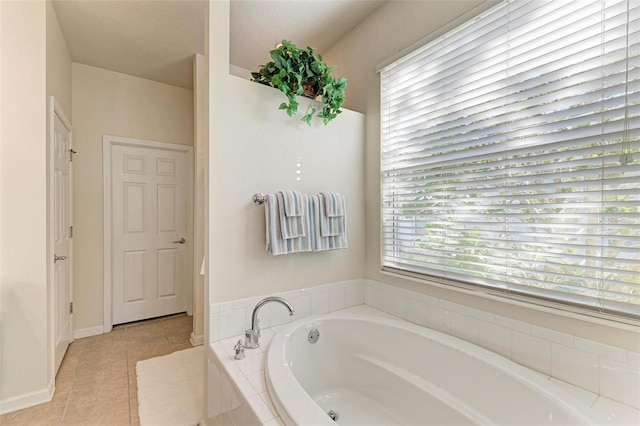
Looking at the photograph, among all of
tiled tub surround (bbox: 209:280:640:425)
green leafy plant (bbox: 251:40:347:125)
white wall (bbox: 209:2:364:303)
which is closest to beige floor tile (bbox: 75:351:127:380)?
tiled tub surround (bbox: 209:280:640:425)

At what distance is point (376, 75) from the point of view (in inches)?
83.9

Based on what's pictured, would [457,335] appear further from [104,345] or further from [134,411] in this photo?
[104,345]

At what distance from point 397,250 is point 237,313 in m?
1.10

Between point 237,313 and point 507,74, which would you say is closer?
point 507,74

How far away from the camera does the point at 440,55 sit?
1708 mm

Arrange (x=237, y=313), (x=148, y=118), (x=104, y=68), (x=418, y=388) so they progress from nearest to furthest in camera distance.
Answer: (x=418, y=388), (x=237, y=313), (x=104, y=68), (x=148, y=118)

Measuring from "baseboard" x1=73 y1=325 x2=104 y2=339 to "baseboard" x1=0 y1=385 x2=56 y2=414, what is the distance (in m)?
1.04

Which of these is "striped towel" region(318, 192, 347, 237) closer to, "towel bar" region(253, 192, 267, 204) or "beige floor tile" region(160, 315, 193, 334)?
"towel bar" region(253, 192, 267, 204)

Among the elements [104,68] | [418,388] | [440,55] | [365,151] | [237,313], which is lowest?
[418,388]

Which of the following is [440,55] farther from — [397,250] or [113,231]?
[113,231]

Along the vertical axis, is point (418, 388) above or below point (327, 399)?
above

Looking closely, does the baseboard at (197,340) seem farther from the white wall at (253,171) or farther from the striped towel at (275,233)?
the striped towel at (275,233)

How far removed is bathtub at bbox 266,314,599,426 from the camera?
1.10 m

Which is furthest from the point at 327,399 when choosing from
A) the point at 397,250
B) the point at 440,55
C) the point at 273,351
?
the point at 440,55
